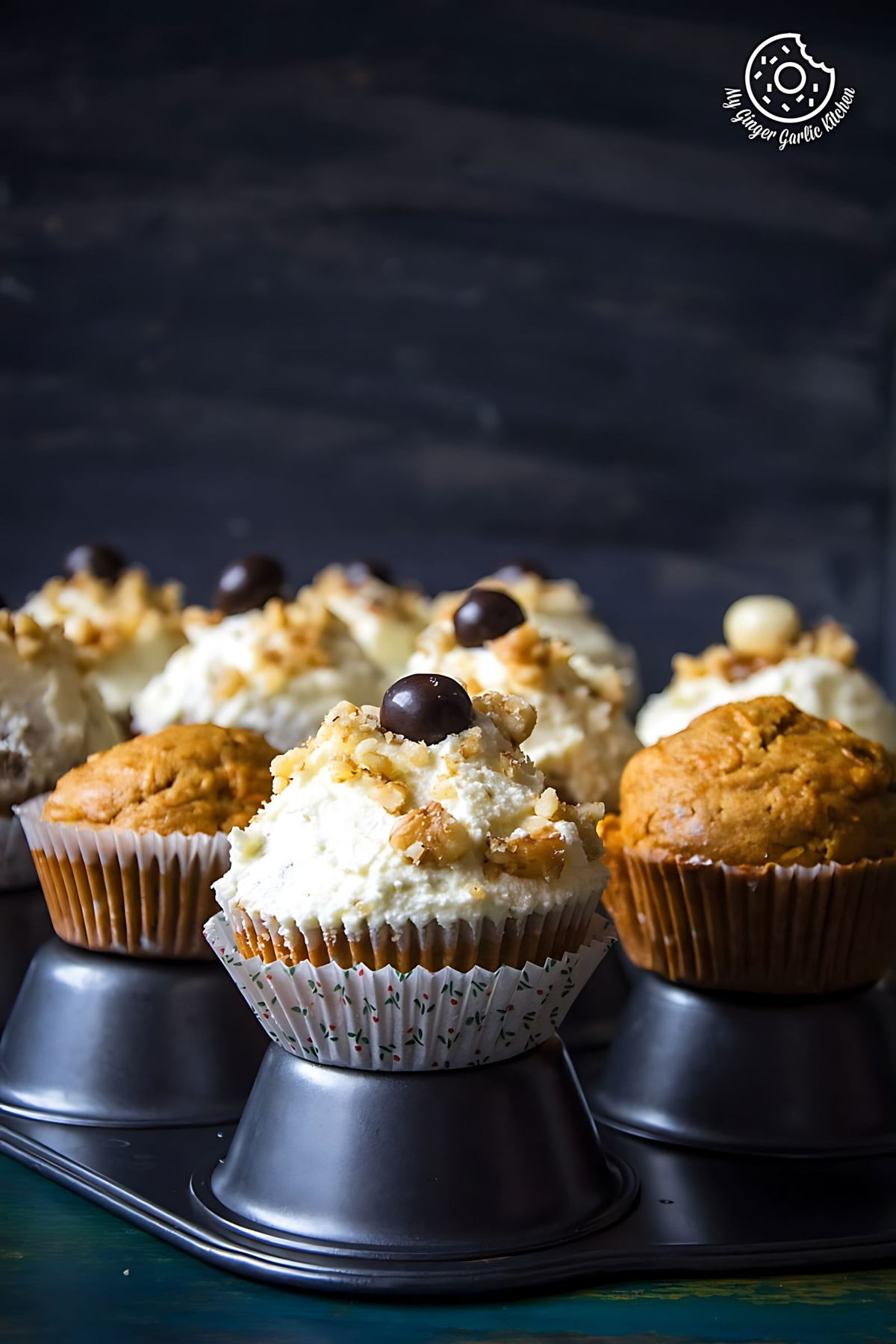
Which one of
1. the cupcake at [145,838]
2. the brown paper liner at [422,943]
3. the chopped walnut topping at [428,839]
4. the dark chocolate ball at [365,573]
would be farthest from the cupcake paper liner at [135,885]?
the dark chocolate ball at [365,573]

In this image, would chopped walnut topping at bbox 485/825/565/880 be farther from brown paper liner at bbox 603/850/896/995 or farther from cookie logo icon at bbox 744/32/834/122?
cookie logo icon at bbox 744/32/834/122

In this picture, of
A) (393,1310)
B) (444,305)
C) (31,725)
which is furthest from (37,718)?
(444,305)

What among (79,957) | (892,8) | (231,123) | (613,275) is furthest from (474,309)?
(79,957)

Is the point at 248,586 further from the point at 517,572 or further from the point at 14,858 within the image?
the point at 517,572

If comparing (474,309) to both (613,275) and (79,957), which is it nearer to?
(613,275)

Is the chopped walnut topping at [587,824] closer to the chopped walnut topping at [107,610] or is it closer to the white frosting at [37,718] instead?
the white frosting at [37,718]
